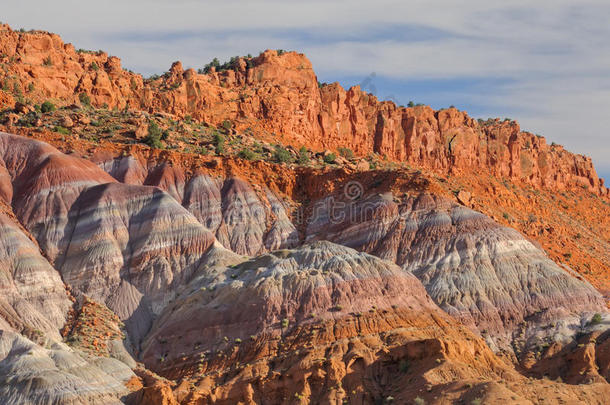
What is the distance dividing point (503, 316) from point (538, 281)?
488cm

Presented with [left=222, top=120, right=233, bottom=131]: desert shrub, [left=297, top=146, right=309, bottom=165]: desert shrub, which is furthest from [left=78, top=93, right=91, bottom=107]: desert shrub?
[left=297, top=146, right=309, bottom=165]: desert shrub

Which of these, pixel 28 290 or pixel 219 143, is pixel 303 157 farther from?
pixel 28 290

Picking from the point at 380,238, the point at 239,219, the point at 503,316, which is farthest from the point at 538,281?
the point at 239,219

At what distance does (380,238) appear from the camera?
9281cm

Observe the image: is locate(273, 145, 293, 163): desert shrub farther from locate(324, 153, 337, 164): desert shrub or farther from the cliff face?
the cliff face

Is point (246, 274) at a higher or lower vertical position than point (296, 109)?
lower

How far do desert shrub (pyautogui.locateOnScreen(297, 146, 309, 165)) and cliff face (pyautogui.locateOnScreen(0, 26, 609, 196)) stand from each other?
16.3 ft

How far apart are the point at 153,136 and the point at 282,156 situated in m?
13.7

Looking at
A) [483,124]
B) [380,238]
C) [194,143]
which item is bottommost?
[380,238]

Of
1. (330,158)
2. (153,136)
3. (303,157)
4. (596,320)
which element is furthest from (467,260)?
(153,136)

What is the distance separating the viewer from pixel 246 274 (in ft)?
261

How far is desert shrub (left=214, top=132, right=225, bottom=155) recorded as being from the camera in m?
105

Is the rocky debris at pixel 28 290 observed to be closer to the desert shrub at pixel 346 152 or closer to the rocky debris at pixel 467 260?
the rocky debris at pixel 467 260

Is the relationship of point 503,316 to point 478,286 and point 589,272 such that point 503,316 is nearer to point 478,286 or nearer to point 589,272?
point 478,286
